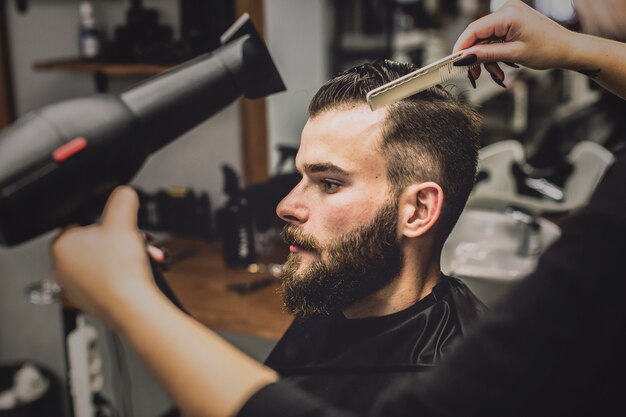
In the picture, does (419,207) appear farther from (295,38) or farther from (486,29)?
(295,38)

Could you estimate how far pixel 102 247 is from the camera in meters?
0.69

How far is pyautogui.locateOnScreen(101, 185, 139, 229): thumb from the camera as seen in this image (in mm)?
708

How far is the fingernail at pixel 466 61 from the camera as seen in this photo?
86cm

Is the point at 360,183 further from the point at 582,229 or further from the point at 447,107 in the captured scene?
the point at 582,229

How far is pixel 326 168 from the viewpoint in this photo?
35.7 inches

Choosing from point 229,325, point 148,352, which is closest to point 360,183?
point 148,352

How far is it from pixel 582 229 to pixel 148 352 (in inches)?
16.7

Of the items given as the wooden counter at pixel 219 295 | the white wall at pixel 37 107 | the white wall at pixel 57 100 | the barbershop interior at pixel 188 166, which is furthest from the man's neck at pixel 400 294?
the white wall at pixel 37 107

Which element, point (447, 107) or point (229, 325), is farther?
point (229, 325)

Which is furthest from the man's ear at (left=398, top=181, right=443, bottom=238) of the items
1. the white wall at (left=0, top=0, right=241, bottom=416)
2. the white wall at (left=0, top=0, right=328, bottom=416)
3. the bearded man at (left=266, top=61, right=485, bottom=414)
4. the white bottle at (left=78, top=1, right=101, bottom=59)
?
the white bottle at (left=78, top=1, right=101, bottom=59)

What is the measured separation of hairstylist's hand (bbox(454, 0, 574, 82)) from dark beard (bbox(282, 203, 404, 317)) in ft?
0.79

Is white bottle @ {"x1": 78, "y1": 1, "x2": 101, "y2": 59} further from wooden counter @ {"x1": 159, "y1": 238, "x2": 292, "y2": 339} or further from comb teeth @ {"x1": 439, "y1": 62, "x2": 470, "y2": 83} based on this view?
comb teeth @ {"x1": 439, "y1": 62, "x2": 470, "y2": 83}

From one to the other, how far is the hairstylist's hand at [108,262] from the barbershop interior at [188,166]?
3 cm

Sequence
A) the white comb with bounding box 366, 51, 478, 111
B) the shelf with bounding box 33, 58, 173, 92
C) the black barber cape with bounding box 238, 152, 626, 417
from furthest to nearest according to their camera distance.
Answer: the shelf with bounding box 33, 58, 173, 92 < the white comb with bounding box 366, 51, 478, 111 < the black barber cape with bounding box 238, 152, 626, 417
